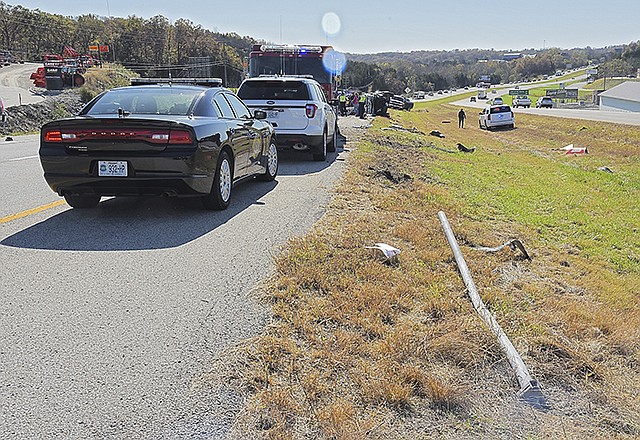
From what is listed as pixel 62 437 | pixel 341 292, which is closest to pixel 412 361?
pixel 341 292

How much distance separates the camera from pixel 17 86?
179 feet

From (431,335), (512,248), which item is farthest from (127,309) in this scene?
(512,248)

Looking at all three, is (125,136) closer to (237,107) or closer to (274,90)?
(237,107)

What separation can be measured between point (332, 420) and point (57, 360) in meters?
1.67

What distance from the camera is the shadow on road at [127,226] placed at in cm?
621

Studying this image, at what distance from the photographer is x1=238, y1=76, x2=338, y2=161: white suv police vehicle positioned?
13406 mm

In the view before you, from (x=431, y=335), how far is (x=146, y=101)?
16.8ft

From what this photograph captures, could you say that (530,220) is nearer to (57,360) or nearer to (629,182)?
(57,360)

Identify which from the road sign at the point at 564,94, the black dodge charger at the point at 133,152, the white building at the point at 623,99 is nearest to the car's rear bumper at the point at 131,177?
the black dodge charger at the point at 133,152

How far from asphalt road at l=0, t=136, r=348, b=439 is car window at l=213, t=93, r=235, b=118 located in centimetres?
124

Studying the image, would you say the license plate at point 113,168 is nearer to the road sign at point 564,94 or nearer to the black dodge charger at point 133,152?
the black dodge charger at point 133,152

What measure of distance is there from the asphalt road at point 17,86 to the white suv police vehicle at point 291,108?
→ 24.9m

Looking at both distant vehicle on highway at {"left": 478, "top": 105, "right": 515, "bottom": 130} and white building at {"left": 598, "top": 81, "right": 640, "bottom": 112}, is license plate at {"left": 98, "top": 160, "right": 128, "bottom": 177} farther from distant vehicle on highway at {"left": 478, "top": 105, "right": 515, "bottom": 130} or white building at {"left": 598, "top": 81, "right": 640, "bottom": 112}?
white building at {"left": 598, "top": 81, "right": 640, "bottom": 112}

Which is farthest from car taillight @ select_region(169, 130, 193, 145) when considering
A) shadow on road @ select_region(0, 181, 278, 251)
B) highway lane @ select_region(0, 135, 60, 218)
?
highway lane @ select_region(0, 135, 60, 218)
